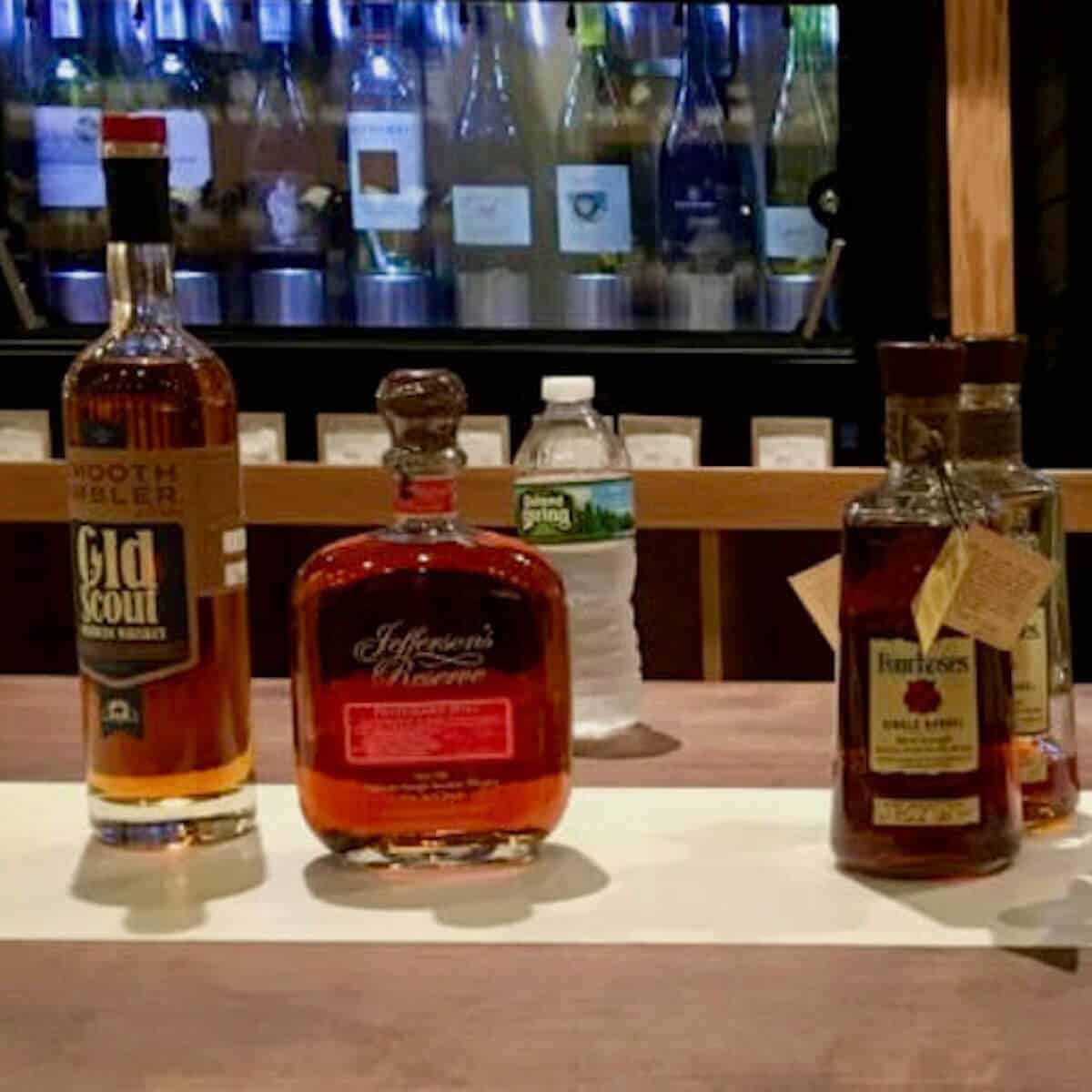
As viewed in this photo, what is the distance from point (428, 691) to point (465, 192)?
1734 millimetres

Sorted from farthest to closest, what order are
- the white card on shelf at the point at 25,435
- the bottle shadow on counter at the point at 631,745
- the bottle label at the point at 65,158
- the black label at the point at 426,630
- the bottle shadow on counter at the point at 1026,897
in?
the bottle label at the point at 65,158, the white card on shelf at the point at 25,435, the bottle shadow on counter at the point at 631,745, the black label at the point at 426,630, the bottle shadow on counter at the point at 1026,897

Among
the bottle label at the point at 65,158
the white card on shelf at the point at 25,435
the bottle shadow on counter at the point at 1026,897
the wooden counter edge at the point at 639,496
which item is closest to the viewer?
the bottle shadow on counter at the point at 1026,897

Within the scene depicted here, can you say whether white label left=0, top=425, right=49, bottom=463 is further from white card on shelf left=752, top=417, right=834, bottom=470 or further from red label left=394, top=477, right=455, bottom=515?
red label left=394, top=477, right=455, bottom=515

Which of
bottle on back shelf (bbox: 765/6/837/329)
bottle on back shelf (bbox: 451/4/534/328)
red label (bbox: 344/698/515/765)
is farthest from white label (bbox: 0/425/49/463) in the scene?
red label (bbox: 344/698/515/765)

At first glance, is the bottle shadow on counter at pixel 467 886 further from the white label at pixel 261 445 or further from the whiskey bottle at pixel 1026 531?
the white label at pixel 261 445

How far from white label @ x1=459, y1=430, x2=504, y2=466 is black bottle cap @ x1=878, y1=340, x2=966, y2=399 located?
148 cm

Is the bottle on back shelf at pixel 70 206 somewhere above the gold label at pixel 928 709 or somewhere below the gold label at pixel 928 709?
above

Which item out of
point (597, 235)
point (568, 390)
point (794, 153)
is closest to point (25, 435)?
point (597, 235)

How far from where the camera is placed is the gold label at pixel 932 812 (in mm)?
912

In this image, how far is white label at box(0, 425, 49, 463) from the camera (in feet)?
8.09

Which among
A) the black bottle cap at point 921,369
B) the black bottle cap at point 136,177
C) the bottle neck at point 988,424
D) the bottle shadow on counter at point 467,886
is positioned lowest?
the bottle shadow on counter at point 467,886

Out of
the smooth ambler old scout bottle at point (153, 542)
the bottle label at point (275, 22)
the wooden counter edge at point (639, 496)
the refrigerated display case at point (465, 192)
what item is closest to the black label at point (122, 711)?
the smooth ambler old scout bottle at point (153, 542)

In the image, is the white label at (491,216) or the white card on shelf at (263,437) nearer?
the white card on shelf at (263,437)

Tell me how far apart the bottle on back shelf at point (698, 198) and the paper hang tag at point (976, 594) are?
1.71 meters
